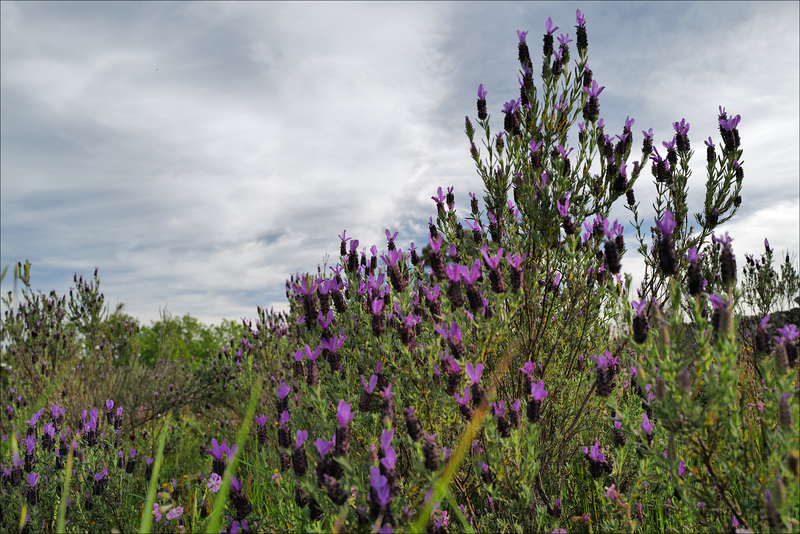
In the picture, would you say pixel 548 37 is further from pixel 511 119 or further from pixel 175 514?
pixel 175 514

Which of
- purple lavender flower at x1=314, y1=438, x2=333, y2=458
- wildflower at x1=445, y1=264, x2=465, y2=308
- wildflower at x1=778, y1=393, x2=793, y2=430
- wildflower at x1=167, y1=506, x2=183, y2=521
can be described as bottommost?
wildflower at x1=167, y1=506, x2=183, y2=521

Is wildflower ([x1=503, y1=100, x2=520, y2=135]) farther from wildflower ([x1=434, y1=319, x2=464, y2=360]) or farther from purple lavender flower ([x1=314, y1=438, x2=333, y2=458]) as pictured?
purple lavender flower ([x1=314, y1=438, x2=333, y2=458])

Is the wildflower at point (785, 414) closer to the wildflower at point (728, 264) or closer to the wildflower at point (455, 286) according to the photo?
the wildflower at point (728, 264)

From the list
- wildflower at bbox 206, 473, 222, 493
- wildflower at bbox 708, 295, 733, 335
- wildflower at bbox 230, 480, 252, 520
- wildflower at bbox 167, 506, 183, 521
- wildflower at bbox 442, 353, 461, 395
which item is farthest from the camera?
wildflower at bbox 167, 506, 183, 521

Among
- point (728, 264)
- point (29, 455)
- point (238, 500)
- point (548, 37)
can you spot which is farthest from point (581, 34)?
point (29, 455)

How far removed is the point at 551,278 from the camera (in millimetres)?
2719

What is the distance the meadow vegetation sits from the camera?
64.3 inches

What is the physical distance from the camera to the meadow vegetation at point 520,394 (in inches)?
64.3

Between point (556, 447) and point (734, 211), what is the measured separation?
1.80 metres

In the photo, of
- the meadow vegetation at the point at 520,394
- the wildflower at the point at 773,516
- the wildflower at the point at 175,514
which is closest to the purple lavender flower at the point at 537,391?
the meadow vegetation at the point at 520,394

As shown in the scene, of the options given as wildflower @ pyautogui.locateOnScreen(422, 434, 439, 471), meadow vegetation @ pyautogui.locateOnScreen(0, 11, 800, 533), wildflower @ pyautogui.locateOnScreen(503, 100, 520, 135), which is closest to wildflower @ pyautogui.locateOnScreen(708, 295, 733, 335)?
meadow vegetation @ pyautogui.locateOnScreen(0, 11, 800, 533)

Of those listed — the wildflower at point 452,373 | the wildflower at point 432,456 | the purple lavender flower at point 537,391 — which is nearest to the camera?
the wildflower at point 432,456

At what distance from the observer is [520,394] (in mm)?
2711

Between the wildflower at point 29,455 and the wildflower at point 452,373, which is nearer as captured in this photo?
the wildflower at point 452,373
